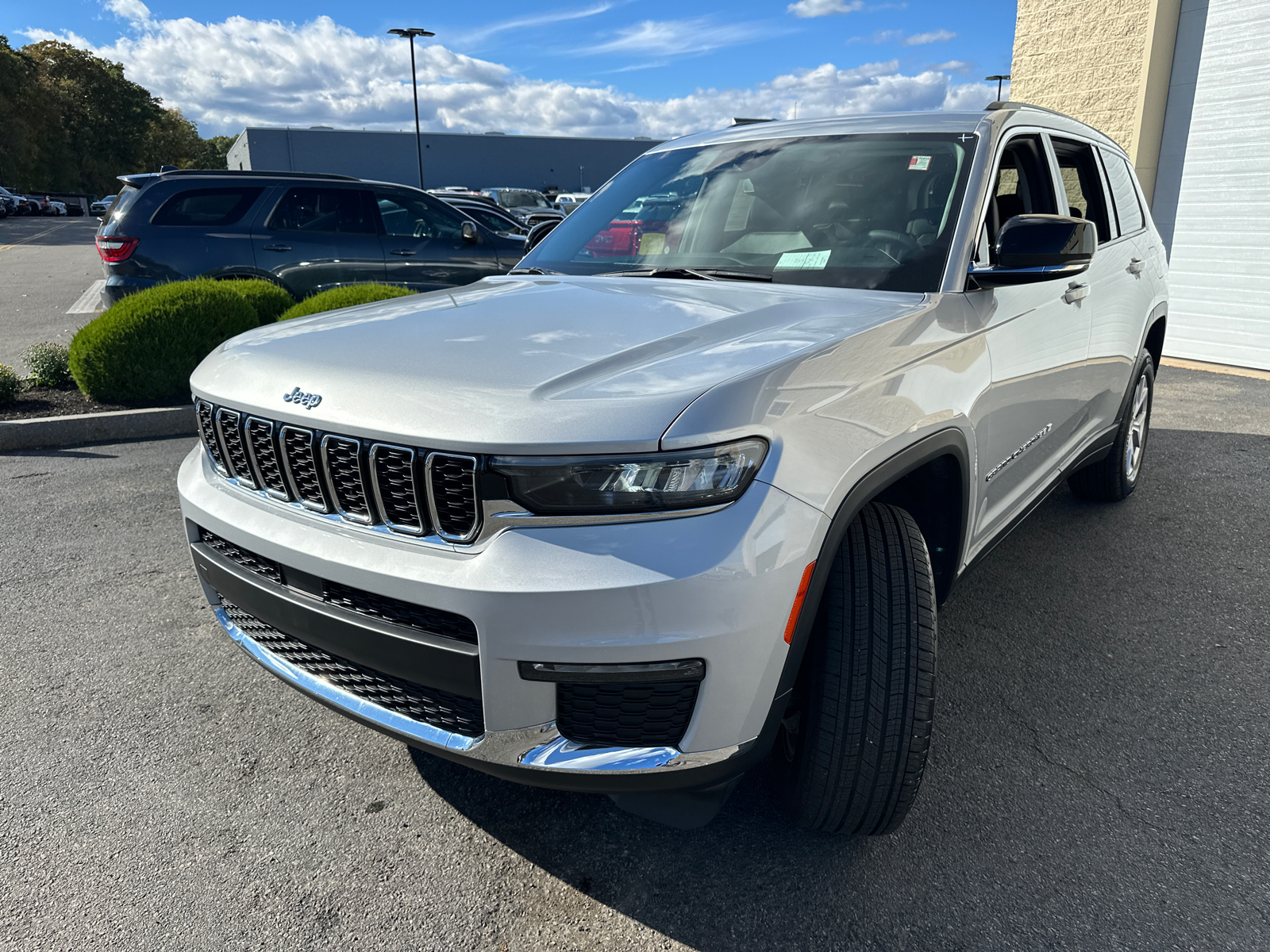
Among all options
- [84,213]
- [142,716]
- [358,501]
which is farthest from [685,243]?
[84,213]

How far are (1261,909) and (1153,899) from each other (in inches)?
8.6

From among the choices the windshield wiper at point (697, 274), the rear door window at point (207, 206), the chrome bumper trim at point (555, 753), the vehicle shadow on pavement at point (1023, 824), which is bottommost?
the vehicle shadow on pavement at point (1023, 824)

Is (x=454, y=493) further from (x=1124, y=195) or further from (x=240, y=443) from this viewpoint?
(x=1124, y=195)

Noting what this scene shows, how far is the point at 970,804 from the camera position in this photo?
2334mm

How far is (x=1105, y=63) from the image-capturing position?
973cm

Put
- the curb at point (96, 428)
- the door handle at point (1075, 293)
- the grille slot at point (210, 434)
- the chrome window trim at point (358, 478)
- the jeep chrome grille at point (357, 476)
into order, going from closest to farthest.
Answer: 1. the jeep chrome grille at point (357, 476)
2. the chrome window trim at point (358, 478)
3. the grille slot at point (210, 434)
4. the door handle at point (1075, 293)
5. the curb at point (96, 428)

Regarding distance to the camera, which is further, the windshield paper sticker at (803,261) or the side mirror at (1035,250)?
the windshield paper sticker at (803,261)

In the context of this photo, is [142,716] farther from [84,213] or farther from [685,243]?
[84,213]

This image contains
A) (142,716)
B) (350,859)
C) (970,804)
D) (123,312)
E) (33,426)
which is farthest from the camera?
(123,312)

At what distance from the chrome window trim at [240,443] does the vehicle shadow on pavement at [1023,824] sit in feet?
3.09

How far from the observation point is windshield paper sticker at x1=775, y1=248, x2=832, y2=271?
271cm

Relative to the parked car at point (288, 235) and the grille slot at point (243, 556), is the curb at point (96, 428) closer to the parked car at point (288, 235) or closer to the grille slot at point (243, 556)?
the parked car at point (288, 235)

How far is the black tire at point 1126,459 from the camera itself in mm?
4383

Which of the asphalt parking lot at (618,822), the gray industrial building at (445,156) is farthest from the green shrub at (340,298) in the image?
the gray industrial building at (445,156)
